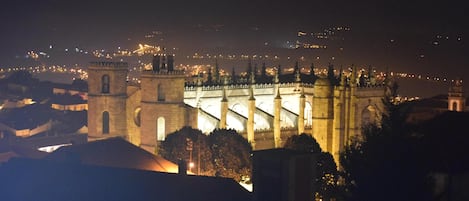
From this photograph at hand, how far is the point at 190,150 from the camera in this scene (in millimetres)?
54969

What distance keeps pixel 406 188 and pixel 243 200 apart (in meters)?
9.10

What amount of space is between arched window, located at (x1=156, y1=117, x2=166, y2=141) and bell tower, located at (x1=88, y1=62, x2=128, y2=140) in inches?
150

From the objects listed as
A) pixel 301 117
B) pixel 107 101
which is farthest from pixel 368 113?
pixel 107 101

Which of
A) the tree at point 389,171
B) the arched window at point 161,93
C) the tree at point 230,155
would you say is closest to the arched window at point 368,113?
the tree at point 230,155

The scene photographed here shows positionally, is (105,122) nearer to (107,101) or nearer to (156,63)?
(107,101)

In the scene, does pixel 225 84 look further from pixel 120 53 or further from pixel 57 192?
pixel 120 53

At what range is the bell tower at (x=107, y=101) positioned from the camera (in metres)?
65.6

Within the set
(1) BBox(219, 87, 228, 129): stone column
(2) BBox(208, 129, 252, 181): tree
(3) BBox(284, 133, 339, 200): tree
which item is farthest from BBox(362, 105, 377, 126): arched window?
(2) BBox(208, 129, 252, 181): tree

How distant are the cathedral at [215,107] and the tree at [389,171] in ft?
115

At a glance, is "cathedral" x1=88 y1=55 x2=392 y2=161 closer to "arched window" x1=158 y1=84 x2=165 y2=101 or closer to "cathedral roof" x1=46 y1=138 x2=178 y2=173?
"arched window" x1=158 y1=84 x2=165 y2=101

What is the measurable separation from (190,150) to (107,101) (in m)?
12.7

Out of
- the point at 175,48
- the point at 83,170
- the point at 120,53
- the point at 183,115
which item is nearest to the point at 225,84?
the point at 183,115

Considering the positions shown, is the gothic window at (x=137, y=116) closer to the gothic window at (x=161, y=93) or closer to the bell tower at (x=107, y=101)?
the bell tower at (x=107, y=101)

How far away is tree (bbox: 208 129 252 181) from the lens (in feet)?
180
